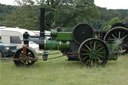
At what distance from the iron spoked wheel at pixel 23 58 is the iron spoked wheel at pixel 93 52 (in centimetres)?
172

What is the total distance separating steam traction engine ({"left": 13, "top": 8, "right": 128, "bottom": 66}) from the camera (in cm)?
632

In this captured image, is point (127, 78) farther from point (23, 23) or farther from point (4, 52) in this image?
point (23, 23)

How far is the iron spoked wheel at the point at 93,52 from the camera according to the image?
629cm

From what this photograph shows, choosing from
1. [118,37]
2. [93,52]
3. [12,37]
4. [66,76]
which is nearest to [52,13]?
[12,37]

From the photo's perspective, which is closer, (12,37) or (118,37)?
(118,37)

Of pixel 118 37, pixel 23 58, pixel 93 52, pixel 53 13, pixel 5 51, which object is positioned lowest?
pixel 5 51

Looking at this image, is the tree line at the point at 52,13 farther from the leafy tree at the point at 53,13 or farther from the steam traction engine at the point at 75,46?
the steam traction engine at the point at 75,46

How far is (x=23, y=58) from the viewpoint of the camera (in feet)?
20.8

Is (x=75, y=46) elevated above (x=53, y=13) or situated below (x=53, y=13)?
below

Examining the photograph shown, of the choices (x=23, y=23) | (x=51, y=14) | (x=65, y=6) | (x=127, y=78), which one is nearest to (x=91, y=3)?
(x=65, y=6)

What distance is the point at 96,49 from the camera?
6.45 m

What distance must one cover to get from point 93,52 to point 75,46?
740 mm

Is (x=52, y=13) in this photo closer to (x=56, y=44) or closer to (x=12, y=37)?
(x=12, y=37)

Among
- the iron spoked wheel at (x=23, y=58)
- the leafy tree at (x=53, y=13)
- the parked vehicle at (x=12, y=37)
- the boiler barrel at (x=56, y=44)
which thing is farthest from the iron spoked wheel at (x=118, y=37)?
the leafy tree at (x=53, y=13)
